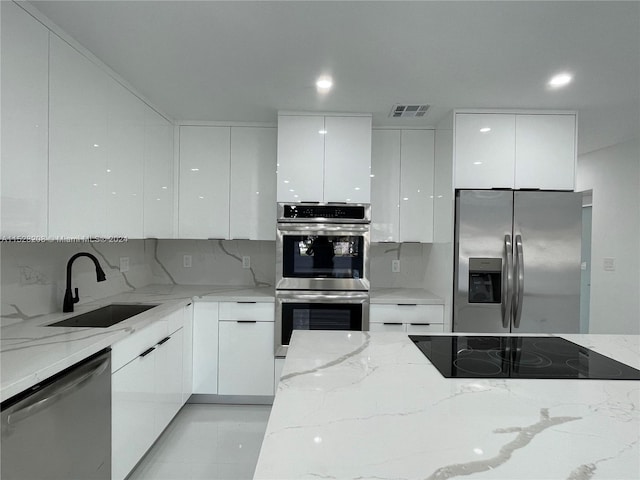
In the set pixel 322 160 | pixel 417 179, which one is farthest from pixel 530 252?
pixel 322 160

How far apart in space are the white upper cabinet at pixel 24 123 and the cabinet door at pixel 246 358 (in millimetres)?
1616

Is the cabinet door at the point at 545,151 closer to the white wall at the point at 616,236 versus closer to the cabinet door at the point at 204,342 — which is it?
the white wall at the point at 616,236

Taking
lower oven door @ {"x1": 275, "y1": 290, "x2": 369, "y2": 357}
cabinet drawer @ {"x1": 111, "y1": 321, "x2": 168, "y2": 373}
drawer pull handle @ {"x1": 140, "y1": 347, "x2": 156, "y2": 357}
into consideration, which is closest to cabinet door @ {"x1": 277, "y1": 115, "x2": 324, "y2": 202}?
lower oven door @ {"x1": 275, "y1": 290, "x2": 369, "y2": 357}

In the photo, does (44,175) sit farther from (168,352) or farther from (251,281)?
(251,281)

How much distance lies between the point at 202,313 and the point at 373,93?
6.78 ft

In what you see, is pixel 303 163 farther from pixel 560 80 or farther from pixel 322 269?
pixel 560 80

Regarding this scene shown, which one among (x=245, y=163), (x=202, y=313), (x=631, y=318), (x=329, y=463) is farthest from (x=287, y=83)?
(x=631, y=318)

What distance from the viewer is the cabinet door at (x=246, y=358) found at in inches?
117

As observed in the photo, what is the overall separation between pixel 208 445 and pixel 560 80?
126 inches

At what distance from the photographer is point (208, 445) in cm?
247

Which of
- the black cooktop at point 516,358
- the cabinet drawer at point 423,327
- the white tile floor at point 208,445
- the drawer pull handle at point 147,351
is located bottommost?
the white tile floor at point 208,445

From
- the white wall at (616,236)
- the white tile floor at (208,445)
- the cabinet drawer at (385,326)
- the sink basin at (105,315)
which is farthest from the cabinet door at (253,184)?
the white wall at (616,236)

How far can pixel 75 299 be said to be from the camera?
2.33 meters

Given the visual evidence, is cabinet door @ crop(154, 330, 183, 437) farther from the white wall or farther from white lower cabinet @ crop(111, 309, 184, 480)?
the white wall
